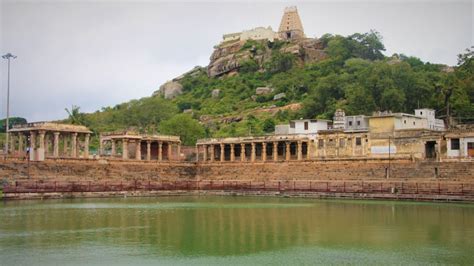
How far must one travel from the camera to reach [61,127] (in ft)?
222

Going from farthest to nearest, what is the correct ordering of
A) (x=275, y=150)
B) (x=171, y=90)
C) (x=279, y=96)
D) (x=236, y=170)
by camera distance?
(x=171, y=90)
(x=279, y=96)
(x=275, y=150)
(x=236, y=170)

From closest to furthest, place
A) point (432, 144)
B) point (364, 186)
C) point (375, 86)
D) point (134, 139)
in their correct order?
1. point (364, 186)
2. point (432, 144)
3. point (134, 139)
4. point (375, 86)

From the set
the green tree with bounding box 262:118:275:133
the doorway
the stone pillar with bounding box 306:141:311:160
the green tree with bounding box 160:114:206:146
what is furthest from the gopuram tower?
the doorway

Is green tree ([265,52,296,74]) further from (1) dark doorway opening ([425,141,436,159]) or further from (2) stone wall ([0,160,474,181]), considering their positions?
(1) dark doorway opening ([425,141,436,159])

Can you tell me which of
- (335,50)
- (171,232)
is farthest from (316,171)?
(335,50)

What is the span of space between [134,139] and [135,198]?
15339 mm

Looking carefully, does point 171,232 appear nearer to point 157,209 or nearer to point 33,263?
point 33,263

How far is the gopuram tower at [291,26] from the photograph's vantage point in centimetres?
14438

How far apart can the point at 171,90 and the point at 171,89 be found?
46 centimetres

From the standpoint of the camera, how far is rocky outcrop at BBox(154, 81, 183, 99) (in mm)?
144875

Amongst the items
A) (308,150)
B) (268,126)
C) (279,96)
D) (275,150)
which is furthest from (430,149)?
(279,96)

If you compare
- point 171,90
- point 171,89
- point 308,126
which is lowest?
point 308,126

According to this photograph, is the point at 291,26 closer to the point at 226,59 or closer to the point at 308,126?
the point at 226,59

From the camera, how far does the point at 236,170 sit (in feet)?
236
